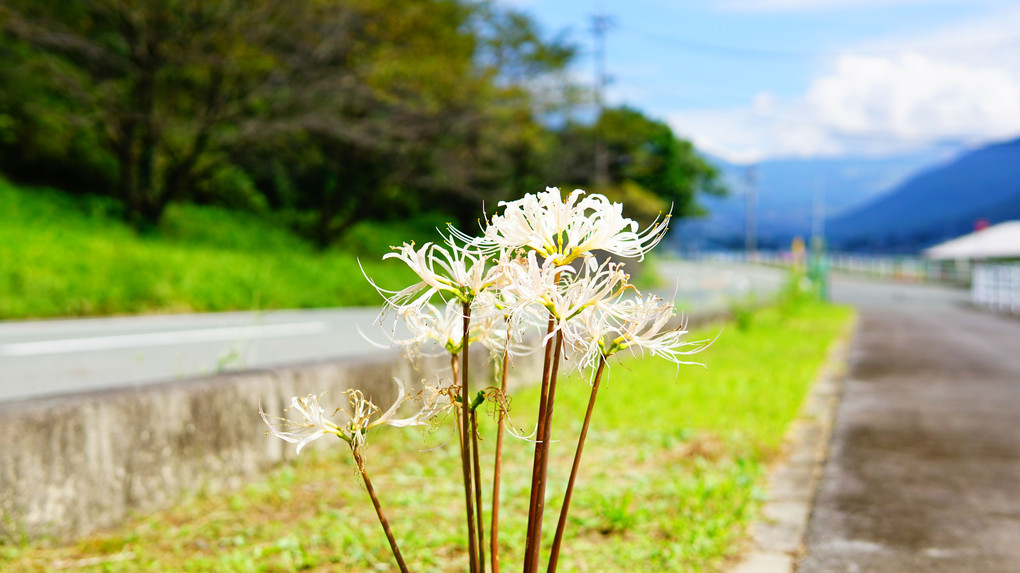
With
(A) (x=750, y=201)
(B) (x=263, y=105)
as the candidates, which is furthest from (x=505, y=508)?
(A) (x=750, y=201)

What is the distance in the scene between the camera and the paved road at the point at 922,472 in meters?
2.98

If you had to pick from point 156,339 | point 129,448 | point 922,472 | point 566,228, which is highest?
point 566,228

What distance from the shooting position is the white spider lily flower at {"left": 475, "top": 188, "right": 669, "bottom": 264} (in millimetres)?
1375

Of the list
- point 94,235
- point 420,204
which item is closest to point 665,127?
point 420,204

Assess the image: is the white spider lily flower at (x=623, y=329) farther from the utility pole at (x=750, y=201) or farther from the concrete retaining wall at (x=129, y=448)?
the utility pole at (x=750, y=201)

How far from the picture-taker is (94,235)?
47.3ft

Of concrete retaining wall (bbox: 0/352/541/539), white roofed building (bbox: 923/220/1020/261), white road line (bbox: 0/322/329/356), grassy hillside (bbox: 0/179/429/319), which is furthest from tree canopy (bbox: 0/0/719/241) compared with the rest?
white roofed building (bbox: 923/220/1020/261)

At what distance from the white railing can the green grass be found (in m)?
16.3

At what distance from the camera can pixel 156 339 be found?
9.63 metres

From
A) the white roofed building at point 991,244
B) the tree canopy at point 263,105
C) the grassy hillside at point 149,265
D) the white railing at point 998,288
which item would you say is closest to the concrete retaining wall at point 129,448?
the grassy hillside at point 149,265

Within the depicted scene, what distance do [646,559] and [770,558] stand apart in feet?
1.56

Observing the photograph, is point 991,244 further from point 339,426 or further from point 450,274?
point 339,426

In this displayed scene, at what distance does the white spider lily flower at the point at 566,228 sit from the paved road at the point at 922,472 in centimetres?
193

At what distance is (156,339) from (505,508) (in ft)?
24.9
